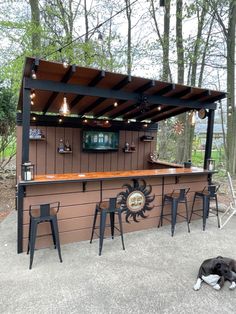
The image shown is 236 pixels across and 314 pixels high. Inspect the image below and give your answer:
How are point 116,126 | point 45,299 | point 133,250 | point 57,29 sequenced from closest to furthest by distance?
1. point 45,299
2. point 133,250
3. point 116,126
4. point 57,29

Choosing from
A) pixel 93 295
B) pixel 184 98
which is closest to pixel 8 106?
pixel 184 98

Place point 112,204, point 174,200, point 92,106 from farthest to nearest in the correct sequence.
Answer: point 92,106 < point 174,200 < point 112,204

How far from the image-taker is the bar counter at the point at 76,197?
3043 millimetres

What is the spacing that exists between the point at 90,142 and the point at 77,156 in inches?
18.7

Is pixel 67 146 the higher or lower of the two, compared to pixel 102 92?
lower

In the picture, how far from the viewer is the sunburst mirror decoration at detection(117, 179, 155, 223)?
12.1 ft

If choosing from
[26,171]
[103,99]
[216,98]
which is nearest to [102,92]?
[103,99]

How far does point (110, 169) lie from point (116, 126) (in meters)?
1.14

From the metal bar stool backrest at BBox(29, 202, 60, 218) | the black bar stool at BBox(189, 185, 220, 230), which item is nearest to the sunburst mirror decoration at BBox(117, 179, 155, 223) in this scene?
the black bar stool at BBox(189, 185, 220, 230)

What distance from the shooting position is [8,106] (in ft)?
20.1

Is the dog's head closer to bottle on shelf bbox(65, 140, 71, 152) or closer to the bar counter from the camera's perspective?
the bar counter

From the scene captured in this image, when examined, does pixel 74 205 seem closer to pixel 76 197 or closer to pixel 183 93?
pixel 76 197

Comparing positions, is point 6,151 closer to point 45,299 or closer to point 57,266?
point 57,266

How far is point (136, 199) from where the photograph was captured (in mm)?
3762
